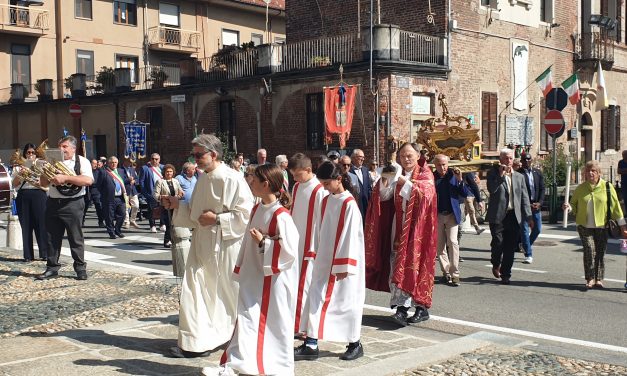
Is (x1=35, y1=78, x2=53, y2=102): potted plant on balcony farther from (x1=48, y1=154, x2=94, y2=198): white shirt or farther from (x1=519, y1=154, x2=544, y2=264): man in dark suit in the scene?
(x1=519, y1=154, x2=544, y2=264): man in dark suit

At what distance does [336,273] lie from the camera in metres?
6.25

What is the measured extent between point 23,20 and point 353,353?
120 feet

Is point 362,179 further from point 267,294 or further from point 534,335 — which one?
point 267,294

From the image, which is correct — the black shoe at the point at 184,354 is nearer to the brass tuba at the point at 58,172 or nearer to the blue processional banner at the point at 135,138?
the brass tuba at the point at 58,172

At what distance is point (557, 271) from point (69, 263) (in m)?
7.62

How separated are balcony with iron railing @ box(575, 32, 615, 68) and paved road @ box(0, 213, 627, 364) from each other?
55.4ft

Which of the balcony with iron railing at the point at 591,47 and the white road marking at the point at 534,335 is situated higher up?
the balcony with iron railing at the point at 591,47

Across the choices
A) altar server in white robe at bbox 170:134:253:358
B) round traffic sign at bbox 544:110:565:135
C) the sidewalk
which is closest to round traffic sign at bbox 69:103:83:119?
round traffic sign at bbox 544:110:565:135

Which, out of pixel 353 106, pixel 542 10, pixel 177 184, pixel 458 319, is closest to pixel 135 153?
pixel 353 106

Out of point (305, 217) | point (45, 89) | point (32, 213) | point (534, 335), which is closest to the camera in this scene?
point (305, 217)

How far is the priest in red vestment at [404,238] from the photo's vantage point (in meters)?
7.62

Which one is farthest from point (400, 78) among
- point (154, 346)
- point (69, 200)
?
point (154, 346)

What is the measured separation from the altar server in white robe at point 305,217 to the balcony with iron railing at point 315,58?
16235 mm

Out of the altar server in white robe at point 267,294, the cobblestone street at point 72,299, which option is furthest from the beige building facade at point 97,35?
the altar server in white robe at point 267,294
